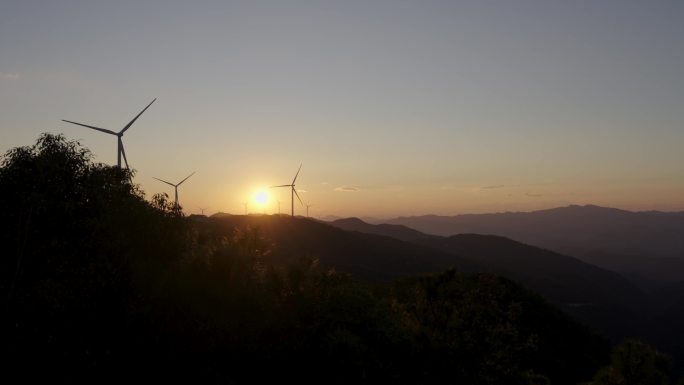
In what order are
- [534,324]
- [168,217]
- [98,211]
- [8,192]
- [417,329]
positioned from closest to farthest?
[417,329] < [8,192] < [98,211] < [168,217] < [534,324]

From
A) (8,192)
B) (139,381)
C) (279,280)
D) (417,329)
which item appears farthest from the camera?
(279,280)

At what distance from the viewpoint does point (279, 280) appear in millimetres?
46688

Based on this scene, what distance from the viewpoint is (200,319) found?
40.0 m

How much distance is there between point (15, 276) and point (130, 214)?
20.0 meters

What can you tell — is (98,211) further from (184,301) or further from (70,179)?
(184,301)

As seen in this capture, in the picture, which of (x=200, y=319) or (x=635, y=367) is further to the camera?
(x=200, y=319)

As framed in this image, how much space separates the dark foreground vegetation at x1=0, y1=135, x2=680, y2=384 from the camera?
34750 mm

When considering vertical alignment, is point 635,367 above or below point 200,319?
A: below

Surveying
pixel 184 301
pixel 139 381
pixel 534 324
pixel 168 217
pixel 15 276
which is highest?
pixel 168 217

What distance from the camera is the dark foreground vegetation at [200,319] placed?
114 feet

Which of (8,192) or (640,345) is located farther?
(8,192)

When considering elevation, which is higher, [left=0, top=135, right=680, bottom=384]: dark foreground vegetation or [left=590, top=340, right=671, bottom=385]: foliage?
[left=0, top=135, right=680, bottom=384]: dark foreground vegetation

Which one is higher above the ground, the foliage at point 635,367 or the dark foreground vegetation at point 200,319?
the dark foreground vegetation at point 200,319

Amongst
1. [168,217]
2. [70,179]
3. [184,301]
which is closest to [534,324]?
[168,217]
